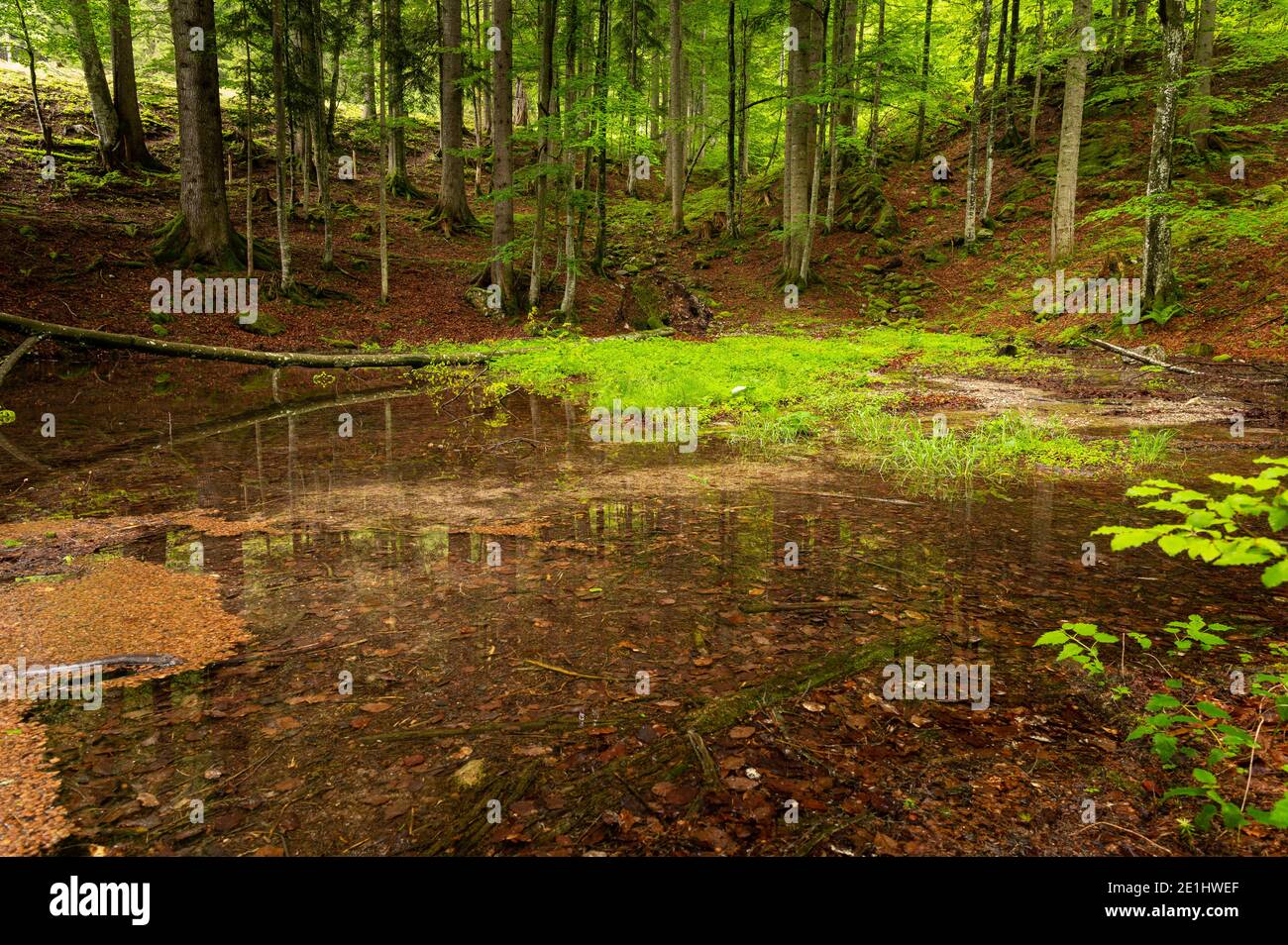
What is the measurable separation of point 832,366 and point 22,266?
18.3 meters

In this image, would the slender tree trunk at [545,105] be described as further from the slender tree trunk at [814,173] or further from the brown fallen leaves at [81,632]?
the brown fallen leaves at [81,632]

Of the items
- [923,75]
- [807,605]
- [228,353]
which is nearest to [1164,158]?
[923,75]

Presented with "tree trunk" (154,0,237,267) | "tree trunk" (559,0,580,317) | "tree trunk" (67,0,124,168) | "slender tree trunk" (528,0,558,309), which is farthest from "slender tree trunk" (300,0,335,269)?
"tree trunk" (559,0,580,317)

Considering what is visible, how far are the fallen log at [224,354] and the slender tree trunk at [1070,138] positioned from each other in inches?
611

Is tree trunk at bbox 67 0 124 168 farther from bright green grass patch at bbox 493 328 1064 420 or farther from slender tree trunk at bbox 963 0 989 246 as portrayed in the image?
slender tree trunk at bbox 963 0 989 246

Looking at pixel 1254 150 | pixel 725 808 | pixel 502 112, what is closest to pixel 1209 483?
pixel 725 808

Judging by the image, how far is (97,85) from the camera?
71.6ft

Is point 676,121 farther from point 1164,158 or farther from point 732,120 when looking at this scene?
point 1164,158

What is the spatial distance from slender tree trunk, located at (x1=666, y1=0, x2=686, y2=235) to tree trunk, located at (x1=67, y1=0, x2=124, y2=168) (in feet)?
59.9

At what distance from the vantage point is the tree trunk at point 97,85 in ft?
65.3

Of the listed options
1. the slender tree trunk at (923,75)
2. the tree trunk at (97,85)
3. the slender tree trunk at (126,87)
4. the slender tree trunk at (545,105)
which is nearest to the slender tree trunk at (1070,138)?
the slender tree trunk at (923,75)

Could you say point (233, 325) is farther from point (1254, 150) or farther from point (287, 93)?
point (1254, 150)

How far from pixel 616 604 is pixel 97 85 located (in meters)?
28.4
